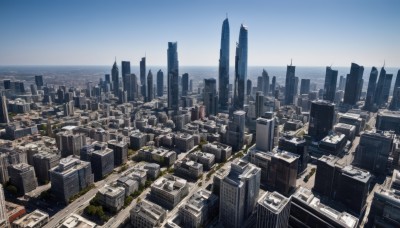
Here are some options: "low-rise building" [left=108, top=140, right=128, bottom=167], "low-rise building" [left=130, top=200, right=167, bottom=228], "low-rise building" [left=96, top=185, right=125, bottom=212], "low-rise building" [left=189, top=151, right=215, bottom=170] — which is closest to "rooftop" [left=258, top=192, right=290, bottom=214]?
"low-rise building" [left=130, top=200, right=167, bottom=228]

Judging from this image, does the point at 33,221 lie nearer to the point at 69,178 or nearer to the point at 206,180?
the point at 69,178

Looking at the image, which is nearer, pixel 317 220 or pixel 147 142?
pixel 317 220

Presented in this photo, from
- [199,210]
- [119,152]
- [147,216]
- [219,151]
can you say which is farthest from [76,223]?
[219,151]

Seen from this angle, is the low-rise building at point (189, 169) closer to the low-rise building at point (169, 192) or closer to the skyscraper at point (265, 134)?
the low-rise building at point (169, 192)

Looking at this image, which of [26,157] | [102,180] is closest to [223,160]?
[102,180]

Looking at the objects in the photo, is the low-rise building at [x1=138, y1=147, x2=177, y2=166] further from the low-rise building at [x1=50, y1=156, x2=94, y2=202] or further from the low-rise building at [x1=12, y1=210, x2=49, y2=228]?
the low-rise building at [x1=12, y1=210, x2=49, y2=228]

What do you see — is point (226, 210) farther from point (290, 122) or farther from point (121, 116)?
point (121, 116)
